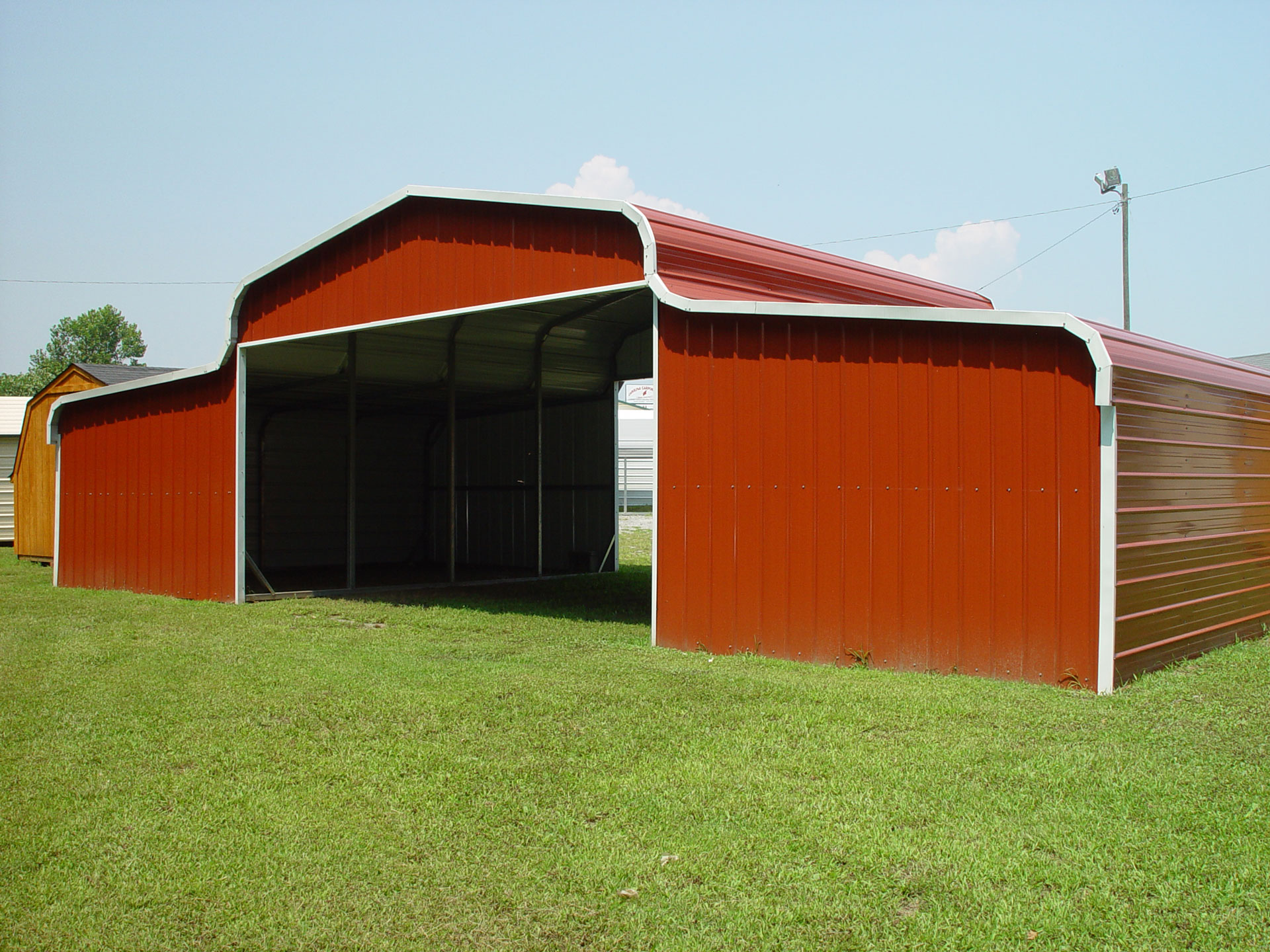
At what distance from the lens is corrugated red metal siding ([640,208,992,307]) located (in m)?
8.88

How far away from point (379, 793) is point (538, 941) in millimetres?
1656

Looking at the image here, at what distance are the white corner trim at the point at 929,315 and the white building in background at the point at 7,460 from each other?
20.2 meters

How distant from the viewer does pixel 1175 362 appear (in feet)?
26.0

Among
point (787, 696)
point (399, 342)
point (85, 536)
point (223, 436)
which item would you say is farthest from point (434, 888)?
point (85, 536)

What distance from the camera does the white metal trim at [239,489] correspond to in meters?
12.2

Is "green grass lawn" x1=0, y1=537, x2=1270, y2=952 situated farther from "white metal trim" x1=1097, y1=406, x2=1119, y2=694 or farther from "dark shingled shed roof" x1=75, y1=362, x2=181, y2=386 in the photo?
"dark shingled shed roof" x1=75, y1=362, x2=181, y2=386

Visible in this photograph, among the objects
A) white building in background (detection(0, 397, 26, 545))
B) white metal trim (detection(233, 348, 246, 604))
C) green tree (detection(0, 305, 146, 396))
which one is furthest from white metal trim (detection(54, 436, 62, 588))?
green tree (detection(0, 305, 146, 396))

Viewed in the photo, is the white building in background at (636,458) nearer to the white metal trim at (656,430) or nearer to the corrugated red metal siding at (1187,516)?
the white metal trim at (656,430)

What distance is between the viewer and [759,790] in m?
4.70

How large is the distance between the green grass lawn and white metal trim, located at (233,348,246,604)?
4407mm

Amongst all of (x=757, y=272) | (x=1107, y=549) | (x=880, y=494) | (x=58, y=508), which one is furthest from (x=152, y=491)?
(x=1107, y=549)

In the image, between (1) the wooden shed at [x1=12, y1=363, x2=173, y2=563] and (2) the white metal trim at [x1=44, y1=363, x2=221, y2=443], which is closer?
(2) the white metal trim at [x1=44, y1=363, x2=221, y2=443]

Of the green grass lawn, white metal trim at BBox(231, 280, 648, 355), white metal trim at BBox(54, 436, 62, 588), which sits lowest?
the green grass lawn

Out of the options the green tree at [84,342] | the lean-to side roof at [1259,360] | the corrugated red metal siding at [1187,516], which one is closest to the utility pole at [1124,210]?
the lean-to side roof at [1259,360]
